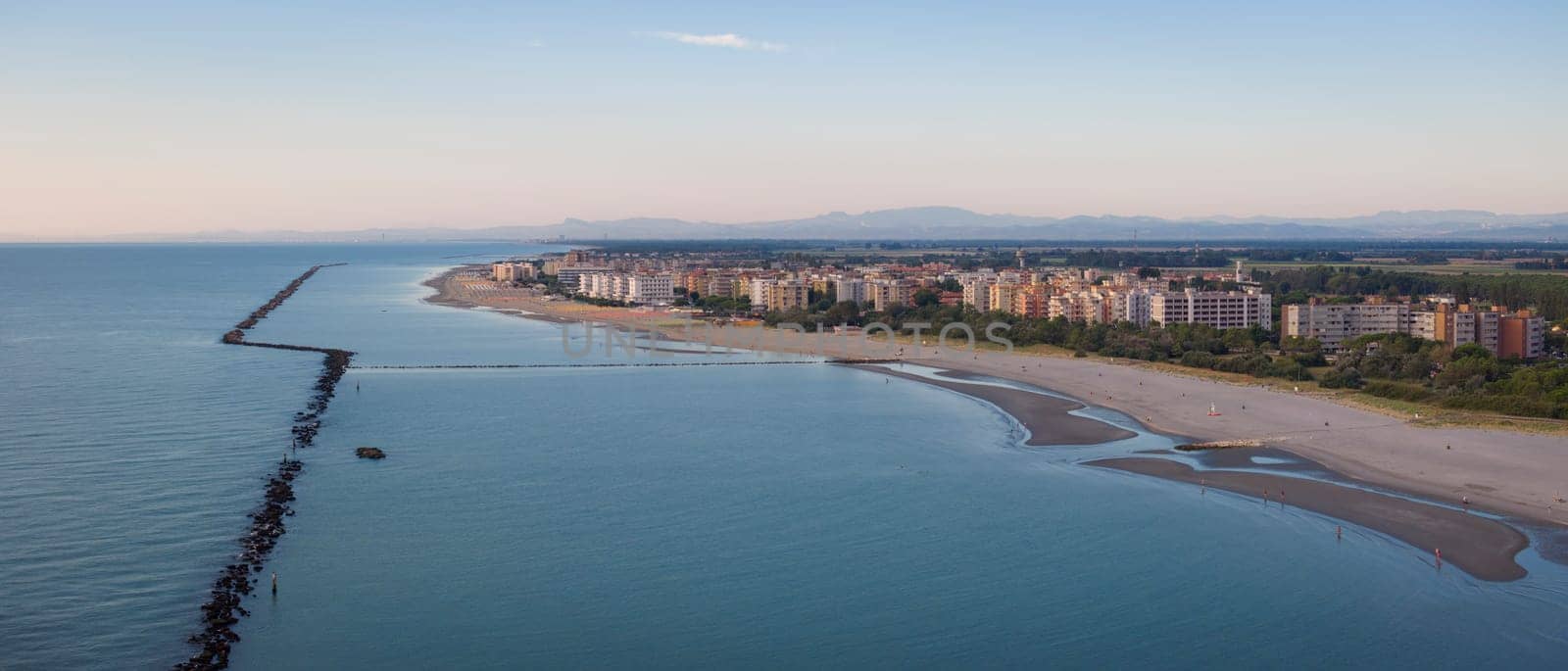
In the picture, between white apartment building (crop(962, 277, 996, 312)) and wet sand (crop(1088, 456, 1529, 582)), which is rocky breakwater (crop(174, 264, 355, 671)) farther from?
white apartment building (crop(962, 277, 996, 312))

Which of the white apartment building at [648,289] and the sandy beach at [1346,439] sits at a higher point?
the white apartment building at [648,289]

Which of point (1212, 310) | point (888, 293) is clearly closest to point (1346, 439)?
point (1212, 310)

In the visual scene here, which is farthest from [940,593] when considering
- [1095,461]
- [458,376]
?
[458,376]

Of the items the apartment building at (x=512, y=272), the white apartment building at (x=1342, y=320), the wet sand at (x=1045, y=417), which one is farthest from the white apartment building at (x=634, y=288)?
the wet sand at (x=1045, y=417)

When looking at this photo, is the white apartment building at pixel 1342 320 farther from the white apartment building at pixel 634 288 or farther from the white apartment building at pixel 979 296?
the white apartment building at pixel 634 288

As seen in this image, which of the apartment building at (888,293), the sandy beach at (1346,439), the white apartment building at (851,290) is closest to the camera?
the sandy beach at (1346,439)

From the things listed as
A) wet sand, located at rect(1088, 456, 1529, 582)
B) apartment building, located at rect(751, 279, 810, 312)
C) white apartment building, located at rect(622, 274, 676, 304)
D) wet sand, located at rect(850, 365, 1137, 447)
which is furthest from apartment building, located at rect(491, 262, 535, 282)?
wet sand, located at rect(1088, 456, 1529, 582)
